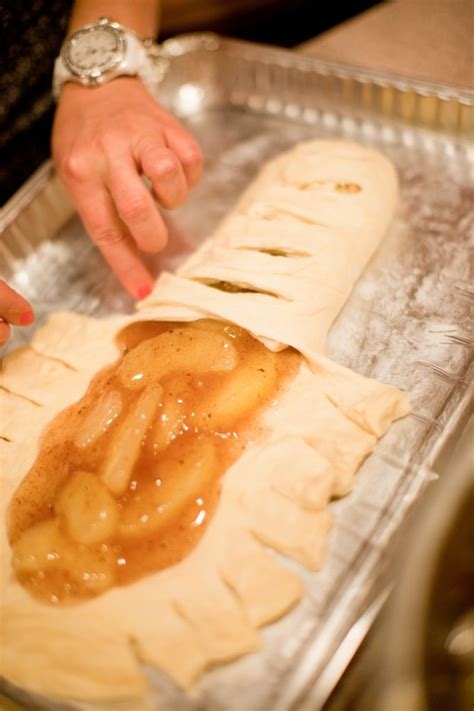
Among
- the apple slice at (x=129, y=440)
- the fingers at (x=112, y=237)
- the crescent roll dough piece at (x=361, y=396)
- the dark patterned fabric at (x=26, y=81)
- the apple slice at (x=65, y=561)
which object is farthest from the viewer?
the dark patterned fabric at (x=26, y=81)

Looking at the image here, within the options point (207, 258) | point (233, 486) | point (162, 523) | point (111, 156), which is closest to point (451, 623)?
point (233, 486)

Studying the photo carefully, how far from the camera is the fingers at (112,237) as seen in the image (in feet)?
7.00

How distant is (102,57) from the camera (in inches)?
90.4

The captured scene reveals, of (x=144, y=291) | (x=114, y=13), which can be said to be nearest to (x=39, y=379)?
(x=144, y=291)

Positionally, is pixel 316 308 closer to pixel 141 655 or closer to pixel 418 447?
pixel 418 447

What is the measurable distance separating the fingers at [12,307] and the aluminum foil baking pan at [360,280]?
338 millimetres

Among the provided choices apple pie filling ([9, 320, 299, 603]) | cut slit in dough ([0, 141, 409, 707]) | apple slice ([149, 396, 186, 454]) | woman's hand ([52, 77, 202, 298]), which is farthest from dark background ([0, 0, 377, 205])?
apple slice ([149, 396, 186, 454])

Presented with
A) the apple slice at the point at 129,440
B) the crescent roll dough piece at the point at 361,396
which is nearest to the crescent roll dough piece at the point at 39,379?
the apple slice at the point at 129,440

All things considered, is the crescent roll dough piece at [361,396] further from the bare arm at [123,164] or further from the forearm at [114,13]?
the forearm at [114,13]

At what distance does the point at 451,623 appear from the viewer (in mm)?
1410

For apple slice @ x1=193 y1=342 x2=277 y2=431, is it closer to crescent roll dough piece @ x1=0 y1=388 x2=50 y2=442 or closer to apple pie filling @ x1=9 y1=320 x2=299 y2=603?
apple pie filling @ x1=9 y1=320 x2=299 y2=603

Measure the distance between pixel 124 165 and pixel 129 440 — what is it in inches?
35.5

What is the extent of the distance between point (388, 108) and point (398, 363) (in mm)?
1378

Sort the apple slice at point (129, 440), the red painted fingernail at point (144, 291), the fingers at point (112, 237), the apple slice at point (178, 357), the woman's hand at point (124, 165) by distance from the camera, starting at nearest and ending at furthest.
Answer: the apple slice at point (129, 440), the apple slice at point (178, 357), the woman's hand at point (124, 165), the fingers at point (112, 237), the red painted fingernail at point (144, 291)
